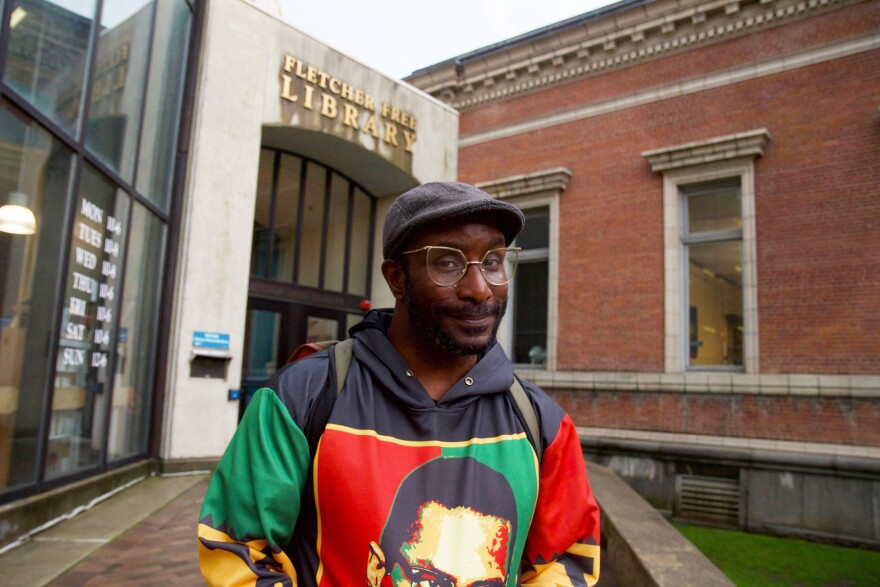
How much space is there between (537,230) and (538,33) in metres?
3.76

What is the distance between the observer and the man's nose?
66.2 inches

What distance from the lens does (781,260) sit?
8.78 meters

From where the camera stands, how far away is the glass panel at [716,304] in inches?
367

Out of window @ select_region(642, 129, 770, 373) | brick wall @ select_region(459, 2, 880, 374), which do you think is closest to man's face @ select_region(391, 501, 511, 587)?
brick wall @ select_region(459, 2, 880, 374)

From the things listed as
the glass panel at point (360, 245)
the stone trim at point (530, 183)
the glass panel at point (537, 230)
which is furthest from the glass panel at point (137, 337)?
the glass panel at point (537, 230)

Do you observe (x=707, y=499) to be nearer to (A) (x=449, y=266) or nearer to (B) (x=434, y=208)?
(A) (x=449, y=266)

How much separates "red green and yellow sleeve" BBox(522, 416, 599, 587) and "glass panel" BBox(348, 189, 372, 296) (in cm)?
1098

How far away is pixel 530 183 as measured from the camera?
1140cm

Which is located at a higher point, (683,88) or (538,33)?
(538,33)

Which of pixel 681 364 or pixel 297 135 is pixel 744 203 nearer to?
pixel 681 364

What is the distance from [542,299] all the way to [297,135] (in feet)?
17.2

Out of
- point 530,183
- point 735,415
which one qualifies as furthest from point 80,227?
point 735,415

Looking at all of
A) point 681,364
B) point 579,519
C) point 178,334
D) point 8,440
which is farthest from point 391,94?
point 579,519

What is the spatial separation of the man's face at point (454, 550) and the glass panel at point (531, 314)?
9.85m
